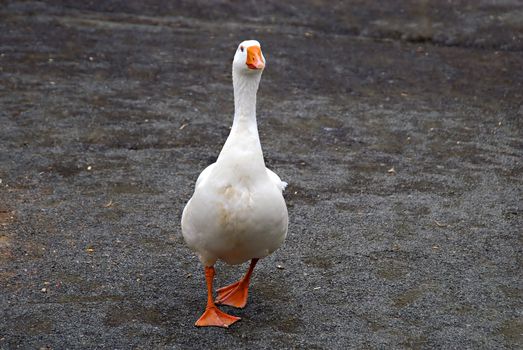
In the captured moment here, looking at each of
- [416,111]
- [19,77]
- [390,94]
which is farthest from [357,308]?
[19,77]

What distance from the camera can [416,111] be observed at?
35.3 feet

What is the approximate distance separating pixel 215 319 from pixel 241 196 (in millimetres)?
1012

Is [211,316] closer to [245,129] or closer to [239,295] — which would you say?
[239,295]

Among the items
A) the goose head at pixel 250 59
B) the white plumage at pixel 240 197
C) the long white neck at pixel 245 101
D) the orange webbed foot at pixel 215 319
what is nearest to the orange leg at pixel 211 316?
the orange webbed foot at pixel 215 319

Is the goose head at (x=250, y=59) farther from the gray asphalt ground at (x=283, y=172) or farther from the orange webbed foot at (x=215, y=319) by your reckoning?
the gray asphalt ground at (x=283, y=172)

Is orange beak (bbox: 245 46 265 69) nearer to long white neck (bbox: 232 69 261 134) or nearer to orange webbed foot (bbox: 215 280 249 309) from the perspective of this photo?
long white neck (bbox: 232 69 261 134)

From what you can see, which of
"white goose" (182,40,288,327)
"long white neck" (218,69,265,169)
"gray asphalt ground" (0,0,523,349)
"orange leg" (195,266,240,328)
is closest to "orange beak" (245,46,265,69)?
"white goose" (182,40,288,327)

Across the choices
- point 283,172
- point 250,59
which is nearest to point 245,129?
point 250,59

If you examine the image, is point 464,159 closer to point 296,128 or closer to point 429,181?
point 429,181

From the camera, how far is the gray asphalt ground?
5.56m

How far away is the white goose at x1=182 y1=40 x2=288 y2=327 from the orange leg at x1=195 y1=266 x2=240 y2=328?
0.94 ft

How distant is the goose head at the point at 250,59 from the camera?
198 inches

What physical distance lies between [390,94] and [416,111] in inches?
32.5

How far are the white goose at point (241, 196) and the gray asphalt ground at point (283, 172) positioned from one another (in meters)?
0.68
